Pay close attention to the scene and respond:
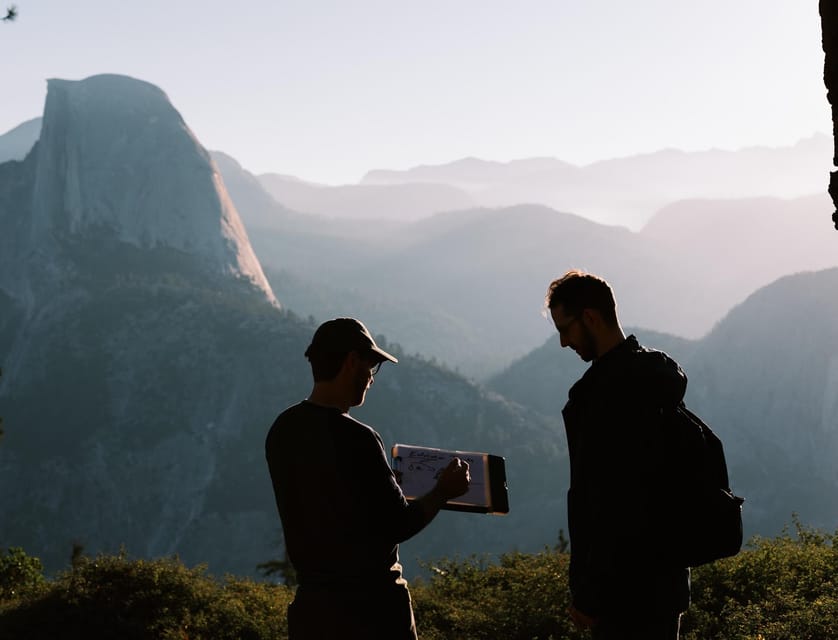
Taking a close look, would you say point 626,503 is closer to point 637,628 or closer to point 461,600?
point 637,628

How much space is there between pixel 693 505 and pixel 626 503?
1.09 feet

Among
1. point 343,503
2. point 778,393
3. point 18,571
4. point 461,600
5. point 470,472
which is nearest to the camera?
point 343,503

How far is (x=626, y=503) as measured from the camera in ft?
13.2

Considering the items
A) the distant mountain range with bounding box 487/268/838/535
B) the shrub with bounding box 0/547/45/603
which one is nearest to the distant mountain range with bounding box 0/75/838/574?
the distant mountain range with bounding box 487/268/838/535

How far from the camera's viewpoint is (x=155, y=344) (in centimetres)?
15512

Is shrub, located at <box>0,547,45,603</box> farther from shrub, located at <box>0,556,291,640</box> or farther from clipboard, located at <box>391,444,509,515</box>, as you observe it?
clipboard, located at <box>391,444,509,515</box>

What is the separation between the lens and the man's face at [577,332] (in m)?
4.39

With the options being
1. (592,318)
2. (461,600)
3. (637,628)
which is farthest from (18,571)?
(592,318)

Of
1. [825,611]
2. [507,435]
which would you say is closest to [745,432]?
[507,435]

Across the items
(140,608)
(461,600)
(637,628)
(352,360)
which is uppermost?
(352,360)

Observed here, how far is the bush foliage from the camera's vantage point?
8.58m

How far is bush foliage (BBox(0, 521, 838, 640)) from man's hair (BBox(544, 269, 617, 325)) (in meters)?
4.50

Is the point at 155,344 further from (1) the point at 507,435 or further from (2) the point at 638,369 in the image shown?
(2) the point at 638,369

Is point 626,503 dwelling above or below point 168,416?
above
